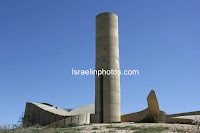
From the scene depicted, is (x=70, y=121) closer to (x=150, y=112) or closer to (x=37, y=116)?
(x=37, y=116)

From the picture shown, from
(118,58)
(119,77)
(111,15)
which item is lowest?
(119,77)

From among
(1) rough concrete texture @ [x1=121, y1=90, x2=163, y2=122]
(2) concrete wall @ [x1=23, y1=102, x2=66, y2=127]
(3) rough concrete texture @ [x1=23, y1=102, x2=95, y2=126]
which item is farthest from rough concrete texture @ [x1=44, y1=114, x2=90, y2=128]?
(1) rough concrete texture @ [x1=121, y1=90, x2=163, y2=122]

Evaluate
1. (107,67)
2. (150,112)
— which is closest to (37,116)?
(107,67)

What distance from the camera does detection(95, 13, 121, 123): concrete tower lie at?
26406 millimetres

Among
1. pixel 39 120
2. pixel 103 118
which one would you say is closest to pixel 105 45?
pixel 103 118

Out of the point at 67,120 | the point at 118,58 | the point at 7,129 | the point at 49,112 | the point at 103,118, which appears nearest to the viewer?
Answer: the point at 7,129

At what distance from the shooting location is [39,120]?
24797 mm

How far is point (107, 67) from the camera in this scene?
89.1ft

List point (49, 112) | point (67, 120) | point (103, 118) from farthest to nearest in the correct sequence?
point (103, 118), point (49, 112), point (67, 120)

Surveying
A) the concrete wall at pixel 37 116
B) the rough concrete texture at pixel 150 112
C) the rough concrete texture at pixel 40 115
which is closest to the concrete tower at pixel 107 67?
the rough concrete texture at pixel 150 112

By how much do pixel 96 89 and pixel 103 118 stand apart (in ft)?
9.92

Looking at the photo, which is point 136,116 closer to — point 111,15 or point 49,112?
point 49,112

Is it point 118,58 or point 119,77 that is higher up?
point 118,58

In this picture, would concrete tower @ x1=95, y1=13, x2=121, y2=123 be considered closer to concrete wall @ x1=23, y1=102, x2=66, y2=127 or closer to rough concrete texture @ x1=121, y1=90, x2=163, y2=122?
rough concrete texture @ x1=121, y1=90, x2=163, y2=122
